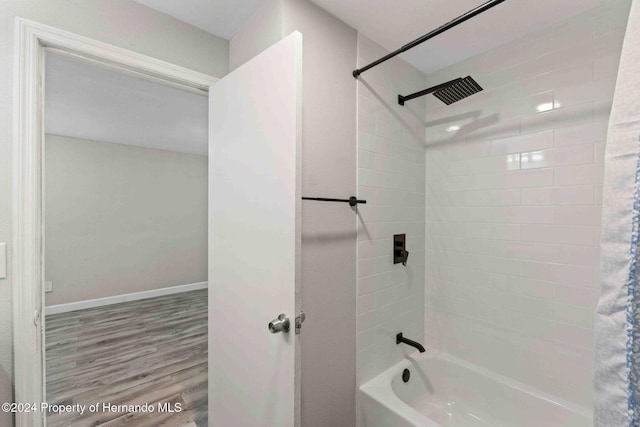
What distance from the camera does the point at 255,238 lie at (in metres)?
1.24

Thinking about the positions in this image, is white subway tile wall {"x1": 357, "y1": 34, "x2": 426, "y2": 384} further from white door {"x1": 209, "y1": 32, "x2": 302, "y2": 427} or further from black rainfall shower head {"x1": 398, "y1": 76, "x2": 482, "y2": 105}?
white door {"x1": 209, "y1": 32, "x2": 302, "y2": 427}

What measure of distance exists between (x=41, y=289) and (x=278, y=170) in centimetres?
113

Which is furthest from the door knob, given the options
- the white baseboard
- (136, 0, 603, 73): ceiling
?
the white baseboard

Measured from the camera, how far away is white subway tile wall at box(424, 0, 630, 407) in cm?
141

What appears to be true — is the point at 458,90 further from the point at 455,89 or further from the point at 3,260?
the point at 3,260

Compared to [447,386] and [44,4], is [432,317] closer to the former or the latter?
[447,386]

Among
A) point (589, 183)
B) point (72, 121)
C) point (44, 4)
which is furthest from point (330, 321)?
point (72, 121)

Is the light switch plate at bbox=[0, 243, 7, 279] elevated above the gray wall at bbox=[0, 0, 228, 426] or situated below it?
below

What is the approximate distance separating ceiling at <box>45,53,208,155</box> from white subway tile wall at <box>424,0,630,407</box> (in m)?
1.87

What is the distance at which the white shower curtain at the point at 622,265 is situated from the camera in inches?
17.4

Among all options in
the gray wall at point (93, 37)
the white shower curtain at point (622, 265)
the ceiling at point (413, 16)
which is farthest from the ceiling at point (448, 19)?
the white shower curtain at point (622, 265)

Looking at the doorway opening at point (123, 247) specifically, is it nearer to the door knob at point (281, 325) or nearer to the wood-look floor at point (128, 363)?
the wood-look floor at point (128, 363)

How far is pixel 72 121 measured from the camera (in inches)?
127

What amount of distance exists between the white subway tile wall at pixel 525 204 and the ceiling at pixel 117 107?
1.87m
